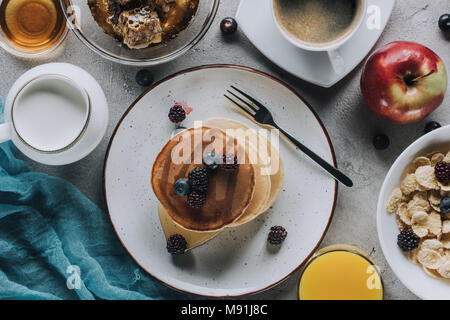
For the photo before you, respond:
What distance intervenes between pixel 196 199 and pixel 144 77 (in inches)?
15.5

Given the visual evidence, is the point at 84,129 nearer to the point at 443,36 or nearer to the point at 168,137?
the point at 168,137

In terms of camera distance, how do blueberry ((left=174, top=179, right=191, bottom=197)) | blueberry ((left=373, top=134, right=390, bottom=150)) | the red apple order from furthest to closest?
blueberry ((left=373, top=134, right=390, bottom=150))
the red apple
blueberry ((left=174, top=179, right=191, bottom=197))

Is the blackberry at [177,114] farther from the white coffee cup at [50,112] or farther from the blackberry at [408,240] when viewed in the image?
the blackberry at [408,240]

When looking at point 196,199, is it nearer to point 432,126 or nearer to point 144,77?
point 144,77

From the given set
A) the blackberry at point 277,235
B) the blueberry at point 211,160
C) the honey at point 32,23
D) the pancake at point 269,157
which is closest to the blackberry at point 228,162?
the blueberry at point 211,160

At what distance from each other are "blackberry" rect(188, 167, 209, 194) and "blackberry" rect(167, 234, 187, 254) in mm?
197

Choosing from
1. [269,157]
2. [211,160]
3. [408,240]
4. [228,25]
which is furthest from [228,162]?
[408,240]

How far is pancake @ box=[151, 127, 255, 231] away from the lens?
3.76 ft

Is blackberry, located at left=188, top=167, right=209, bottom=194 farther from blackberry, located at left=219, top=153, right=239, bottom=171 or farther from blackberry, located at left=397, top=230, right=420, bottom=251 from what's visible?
blackberry, located at left=397, top=230, right=420, bottom=251

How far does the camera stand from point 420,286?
1.21 metres

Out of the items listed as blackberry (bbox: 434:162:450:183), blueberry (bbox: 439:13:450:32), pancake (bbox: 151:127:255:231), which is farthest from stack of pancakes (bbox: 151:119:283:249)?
blueberry (bbox: 439:13:450:32)

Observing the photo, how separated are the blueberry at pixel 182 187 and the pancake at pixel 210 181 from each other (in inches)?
2.6

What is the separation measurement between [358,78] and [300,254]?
50cm

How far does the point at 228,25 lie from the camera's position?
1.26m
